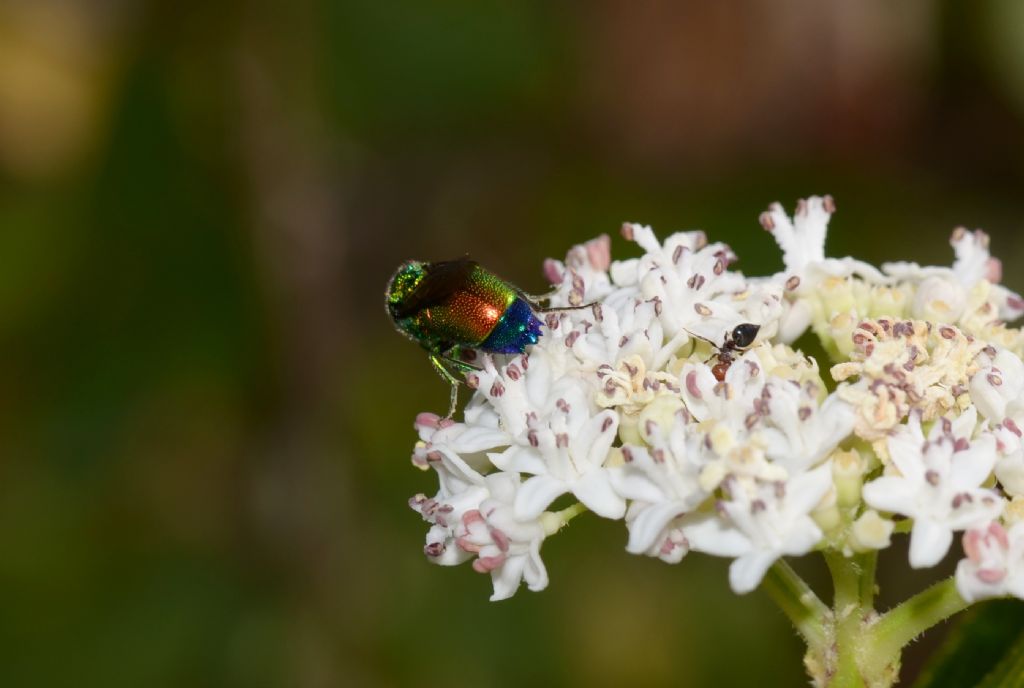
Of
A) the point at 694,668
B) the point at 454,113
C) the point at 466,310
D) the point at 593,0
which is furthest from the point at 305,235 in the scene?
the point at 466,310

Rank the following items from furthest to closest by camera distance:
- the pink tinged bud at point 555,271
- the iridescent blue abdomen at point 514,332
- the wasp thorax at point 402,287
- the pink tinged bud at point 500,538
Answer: the pink tinged bud at point 555,271
the wasp thorax at point 402,287
the iridescent blue abdomen at point 514,332
the pink tinged bud at point 500,538

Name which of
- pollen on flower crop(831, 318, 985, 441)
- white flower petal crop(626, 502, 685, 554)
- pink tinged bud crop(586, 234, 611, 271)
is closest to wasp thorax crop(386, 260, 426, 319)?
pink tinged bud crop(586, 234, 611, 271)

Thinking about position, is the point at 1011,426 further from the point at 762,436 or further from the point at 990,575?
the point at 762,436

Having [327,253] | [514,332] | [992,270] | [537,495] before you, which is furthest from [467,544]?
[327,253]

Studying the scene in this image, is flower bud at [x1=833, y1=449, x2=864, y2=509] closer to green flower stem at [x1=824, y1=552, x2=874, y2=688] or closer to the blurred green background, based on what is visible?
green flower stem at [x1=824, y1=552, x2=874, y2=688]

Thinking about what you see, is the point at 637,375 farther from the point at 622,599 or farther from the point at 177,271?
the point at 177,271

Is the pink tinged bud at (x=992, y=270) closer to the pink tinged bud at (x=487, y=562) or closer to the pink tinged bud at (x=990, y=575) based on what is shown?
the pink tinged bud at (x=990, y=575)

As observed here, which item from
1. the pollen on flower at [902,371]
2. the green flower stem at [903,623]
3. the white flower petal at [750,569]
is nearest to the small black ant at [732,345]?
the pollen on flower at [902,371]
